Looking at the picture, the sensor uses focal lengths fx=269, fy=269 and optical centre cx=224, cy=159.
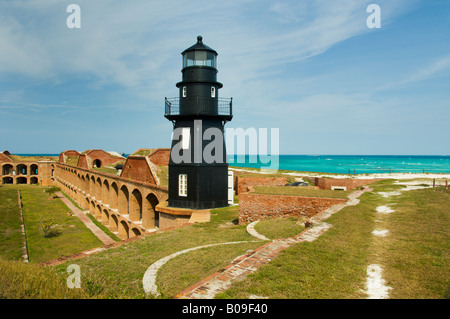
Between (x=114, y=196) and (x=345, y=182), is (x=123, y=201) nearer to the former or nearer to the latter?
(x=114, y=196)

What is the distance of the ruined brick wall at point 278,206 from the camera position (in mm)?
12312

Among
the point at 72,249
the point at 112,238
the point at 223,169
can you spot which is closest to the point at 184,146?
the point at 223,169

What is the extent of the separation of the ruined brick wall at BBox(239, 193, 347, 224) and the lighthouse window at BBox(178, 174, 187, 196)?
4.52 metres

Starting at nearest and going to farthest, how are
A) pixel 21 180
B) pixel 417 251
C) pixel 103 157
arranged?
pixel 417 251 < pixel 103 157 < pixel 21 180

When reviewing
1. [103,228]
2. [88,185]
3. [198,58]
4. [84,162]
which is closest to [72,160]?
[84,162]

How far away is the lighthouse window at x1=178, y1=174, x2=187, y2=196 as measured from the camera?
1633cm

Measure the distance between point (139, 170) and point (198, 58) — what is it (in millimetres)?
13666

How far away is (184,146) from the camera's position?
53.0ft

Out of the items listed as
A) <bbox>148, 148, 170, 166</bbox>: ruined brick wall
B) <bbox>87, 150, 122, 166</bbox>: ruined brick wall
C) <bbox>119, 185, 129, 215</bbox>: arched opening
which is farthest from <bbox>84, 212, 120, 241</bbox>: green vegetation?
<bbox>87, 150, 122, 166</bbox>: ruined brick wall

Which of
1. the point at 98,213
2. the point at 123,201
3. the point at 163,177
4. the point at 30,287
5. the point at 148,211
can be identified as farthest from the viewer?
the point at 98,213

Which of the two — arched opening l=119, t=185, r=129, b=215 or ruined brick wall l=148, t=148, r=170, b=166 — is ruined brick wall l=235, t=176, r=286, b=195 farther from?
arched opening l=119, t=185, r=129, b=215

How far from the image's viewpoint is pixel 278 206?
1274 centimetres
